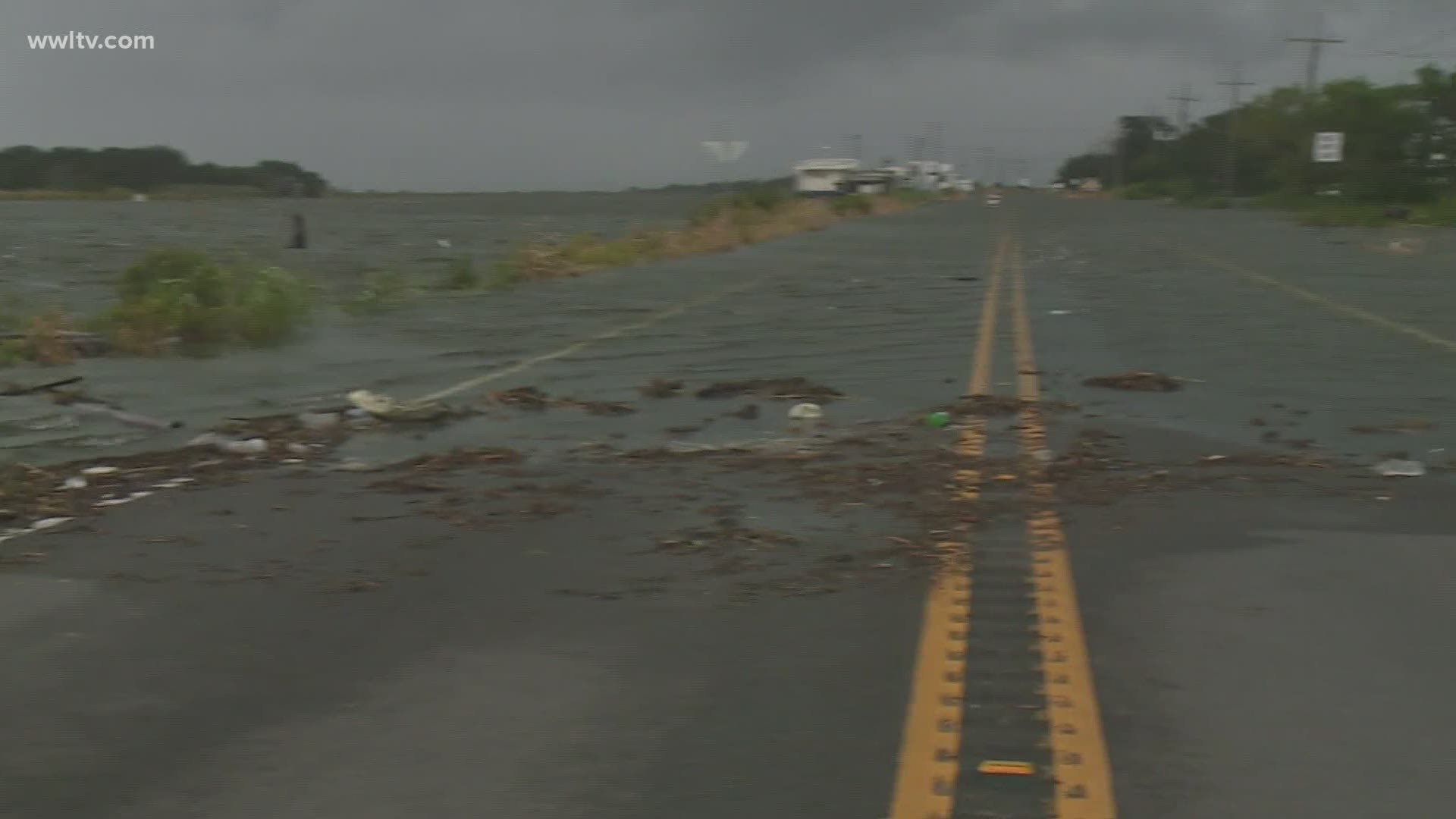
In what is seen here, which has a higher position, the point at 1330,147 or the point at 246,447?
the point at 1330,147

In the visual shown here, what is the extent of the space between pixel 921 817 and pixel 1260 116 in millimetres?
123260

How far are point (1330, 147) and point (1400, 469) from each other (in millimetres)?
77153

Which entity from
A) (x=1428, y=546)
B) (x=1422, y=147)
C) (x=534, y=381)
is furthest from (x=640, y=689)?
(x=1422, y=147)

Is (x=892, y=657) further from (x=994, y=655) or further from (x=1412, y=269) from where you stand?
(x=1412, y=269)

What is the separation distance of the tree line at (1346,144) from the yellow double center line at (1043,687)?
7676 centimetres

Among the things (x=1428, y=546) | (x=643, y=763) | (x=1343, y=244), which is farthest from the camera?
(x=1343, y=244)

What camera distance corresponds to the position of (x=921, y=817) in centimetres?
458

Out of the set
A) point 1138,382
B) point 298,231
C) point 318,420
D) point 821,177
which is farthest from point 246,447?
point 821,177

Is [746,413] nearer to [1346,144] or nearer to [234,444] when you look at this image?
[234,444]

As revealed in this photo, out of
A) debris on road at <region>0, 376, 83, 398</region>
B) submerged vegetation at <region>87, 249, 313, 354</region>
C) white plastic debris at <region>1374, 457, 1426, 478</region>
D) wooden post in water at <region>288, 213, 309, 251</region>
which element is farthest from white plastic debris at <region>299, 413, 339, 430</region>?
wooden post in water at <region>288, 213, 309, 251</region>

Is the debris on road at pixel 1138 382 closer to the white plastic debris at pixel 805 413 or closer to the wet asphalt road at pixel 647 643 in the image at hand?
the wet asphalt road at pixel 647 643

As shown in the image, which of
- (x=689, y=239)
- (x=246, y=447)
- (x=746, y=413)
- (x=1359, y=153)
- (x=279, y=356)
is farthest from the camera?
(x=1359, y=153)

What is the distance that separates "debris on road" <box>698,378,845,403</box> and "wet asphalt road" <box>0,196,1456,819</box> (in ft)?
2.83

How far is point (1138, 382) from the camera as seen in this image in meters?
14.9
